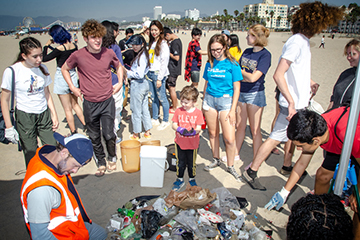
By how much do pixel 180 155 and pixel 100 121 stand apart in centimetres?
139

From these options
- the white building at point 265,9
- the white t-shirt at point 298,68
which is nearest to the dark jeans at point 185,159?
the white t-shirt at point 298,68

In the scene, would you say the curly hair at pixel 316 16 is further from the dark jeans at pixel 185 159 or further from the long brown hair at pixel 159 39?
→ the long brown hair at pixel 159 39

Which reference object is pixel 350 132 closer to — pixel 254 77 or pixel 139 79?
pixel 254 77

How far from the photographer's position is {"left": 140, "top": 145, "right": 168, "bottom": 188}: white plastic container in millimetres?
3125

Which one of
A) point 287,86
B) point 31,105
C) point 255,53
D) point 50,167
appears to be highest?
point 255,53

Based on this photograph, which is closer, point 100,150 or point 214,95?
point 214,95

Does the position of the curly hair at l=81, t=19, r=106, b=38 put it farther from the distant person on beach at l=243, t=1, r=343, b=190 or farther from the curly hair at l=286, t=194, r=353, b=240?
the curly hair at l=286, t=194, r=353, b=240

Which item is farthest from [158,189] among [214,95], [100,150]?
[214,95]

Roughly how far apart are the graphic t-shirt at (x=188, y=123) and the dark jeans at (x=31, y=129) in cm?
179

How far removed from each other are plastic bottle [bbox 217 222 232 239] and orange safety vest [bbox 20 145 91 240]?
1.37 meters

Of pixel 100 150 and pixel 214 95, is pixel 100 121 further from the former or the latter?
pixel 214 95

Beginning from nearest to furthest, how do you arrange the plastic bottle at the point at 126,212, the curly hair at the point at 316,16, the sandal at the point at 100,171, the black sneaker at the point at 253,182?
the curly hair at the point at 316,16
the plastic bottle at the point at 126,212
the black sneaker at the point at 253,182
the sandal at the point at 100,171

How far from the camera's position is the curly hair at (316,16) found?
258cm

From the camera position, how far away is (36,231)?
5.25ft
